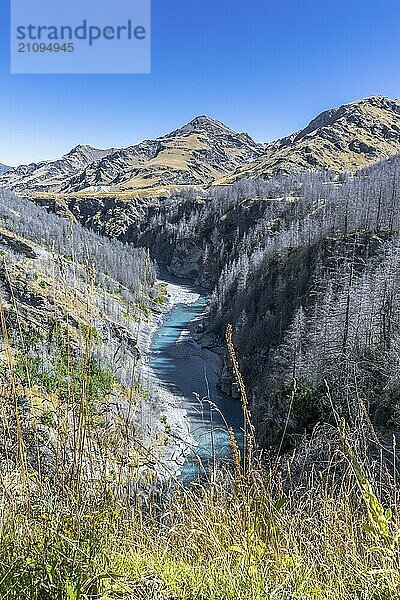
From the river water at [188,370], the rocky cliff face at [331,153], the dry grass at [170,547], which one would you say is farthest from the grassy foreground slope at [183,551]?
the rocky cliff face at [331,153]

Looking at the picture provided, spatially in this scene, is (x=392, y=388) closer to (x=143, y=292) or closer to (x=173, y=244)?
(x=143, y=292)

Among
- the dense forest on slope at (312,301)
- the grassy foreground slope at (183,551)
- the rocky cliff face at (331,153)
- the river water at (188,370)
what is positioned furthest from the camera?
the rocky cliff face at (331,153)

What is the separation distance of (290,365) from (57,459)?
32.4m

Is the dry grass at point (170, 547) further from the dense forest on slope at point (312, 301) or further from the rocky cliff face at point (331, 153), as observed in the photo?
the rocky cliff face at point (331, 153)

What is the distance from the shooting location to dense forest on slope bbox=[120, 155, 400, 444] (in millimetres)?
25281

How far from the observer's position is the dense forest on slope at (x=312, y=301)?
82.9 feet

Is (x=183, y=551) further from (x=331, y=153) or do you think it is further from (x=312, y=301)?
(x=331, y=153)

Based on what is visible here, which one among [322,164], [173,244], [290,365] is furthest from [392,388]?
[322,164]

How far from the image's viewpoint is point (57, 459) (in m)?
2.69

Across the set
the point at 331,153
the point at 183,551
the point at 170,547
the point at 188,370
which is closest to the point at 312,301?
the point at 188,370

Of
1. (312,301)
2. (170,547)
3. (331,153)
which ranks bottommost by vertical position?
(312,301)

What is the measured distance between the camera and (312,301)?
44.4 m

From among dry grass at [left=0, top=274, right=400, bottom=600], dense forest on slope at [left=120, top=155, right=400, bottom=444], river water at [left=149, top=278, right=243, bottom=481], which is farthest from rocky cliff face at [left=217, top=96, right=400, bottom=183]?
dry grass at [left=0, top=274, right=400, bottom=600]

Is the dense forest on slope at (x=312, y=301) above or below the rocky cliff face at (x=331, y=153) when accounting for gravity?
below
